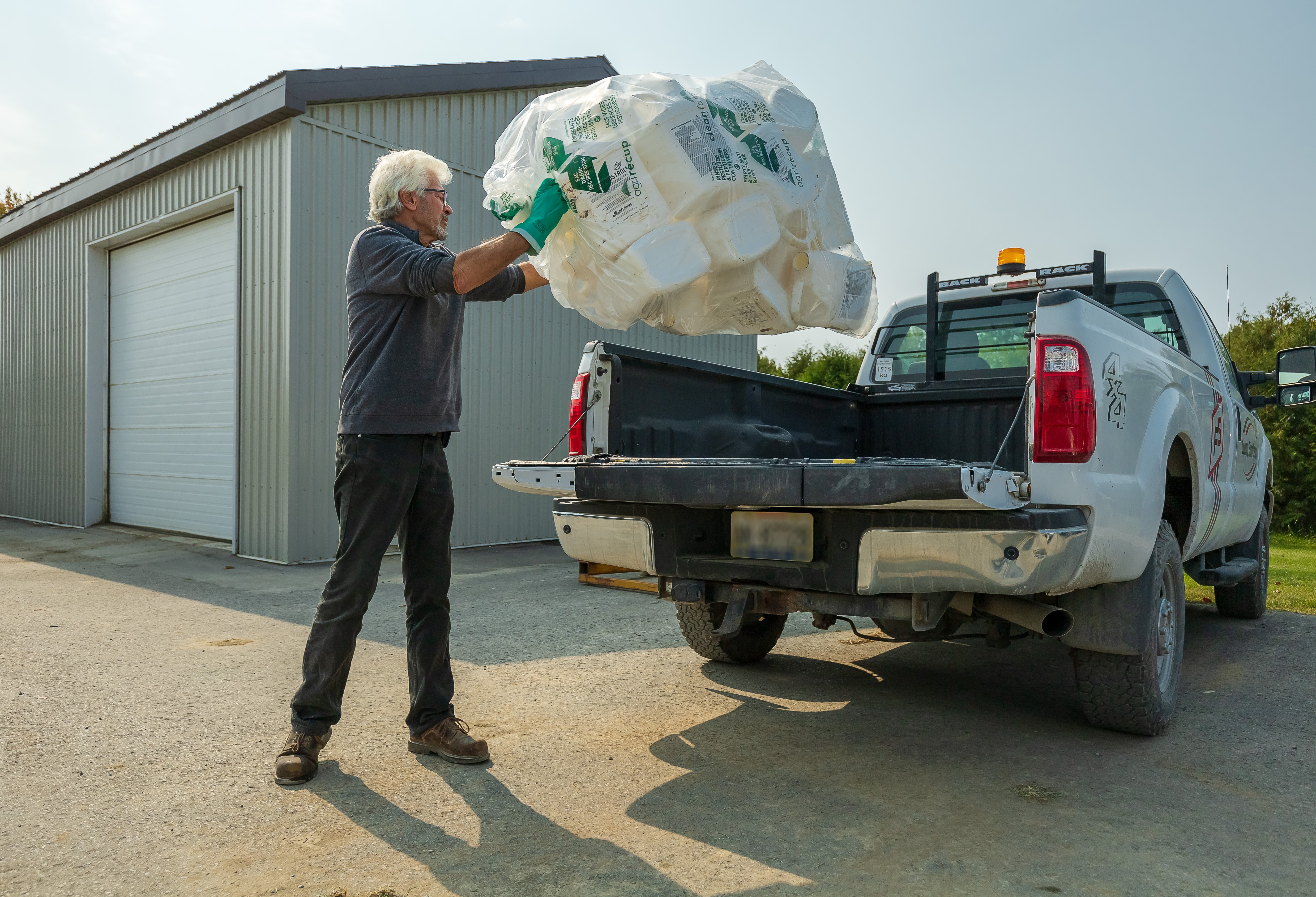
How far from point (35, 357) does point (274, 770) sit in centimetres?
1212

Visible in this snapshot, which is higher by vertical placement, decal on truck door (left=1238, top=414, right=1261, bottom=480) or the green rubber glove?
the green rubber glove

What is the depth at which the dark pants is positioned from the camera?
2.94 meters

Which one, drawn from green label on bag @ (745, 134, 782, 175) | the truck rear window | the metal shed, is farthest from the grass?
the metal shed

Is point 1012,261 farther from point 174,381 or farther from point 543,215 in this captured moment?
point 174,381

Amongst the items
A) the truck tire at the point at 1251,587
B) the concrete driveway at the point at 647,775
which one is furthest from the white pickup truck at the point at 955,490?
the truck tire at the point at 1251,587

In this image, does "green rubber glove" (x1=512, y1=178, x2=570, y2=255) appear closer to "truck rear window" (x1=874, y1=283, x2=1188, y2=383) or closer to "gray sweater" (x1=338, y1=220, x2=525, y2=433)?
"gray sweater" (x1=338, y1=220, x2=525, y2=433)

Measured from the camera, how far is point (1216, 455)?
4316 millimetres

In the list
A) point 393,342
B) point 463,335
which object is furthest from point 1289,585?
point 393,342

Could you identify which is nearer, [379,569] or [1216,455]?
[379,569]

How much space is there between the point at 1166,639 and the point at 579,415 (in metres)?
2.49

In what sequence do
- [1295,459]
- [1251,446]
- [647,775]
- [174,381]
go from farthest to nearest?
[1295,459] → [174,381] → [1251,446] → [647,775]

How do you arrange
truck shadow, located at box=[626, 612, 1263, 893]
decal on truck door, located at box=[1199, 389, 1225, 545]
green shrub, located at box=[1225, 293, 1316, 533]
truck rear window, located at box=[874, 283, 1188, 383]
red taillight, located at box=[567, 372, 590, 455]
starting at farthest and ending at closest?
green shrub, located at box=[1225, 293, 1316, 533] < truck rear window, located at box=[874, 283, 1188, 383] < decal on truck door, located at box=[1199, 389, 1225, 545] < red taillight, located at box=[567, 372, 590, 455] < truck shadow, located at box=[626, 612, 1263, 893]

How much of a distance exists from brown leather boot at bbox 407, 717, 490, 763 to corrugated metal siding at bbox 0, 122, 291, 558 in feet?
17.8

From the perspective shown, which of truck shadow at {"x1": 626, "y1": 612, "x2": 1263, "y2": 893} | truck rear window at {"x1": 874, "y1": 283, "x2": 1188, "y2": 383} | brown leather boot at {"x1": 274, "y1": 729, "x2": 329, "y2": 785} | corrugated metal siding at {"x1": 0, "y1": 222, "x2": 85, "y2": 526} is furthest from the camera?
corrugated metal siding at {"x1": 0, "y1": 222, "x2": 85, "y2": 526}
